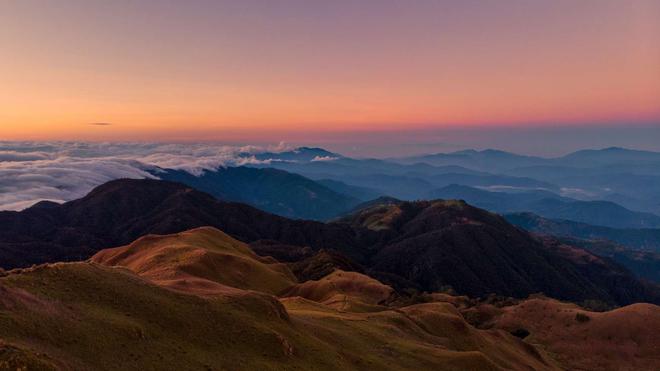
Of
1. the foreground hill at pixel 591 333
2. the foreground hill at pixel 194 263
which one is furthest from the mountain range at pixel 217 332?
the foreground hill at pixel 194 263

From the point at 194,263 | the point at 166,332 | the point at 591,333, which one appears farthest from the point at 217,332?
the point at 591,333

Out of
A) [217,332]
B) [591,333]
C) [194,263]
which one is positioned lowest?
[591,333]

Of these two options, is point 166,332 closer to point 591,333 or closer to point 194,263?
point 194,263

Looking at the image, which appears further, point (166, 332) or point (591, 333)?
point (591, 333)

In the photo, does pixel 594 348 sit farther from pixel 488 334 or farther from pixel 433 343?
pixel 433 343

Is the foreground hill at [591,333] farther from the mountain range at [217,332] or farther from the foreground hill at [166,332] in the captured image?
the foreground hill at [166,332]

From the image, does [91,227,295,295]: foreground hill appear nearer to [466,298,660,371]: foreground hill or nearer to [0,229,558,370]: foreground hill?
[0,229,558,370]: foreground hill

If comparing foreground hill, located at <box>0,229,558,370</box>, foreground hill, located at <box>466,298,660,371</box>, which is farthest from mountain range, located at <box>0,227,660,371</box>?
foreground hill, located at <box>466,298,660,371</box>

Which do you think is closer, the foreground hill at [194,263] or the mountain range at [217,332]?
the mountain range at [217,332]
